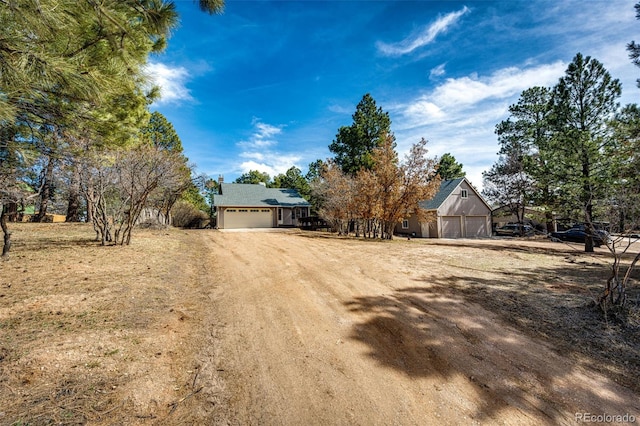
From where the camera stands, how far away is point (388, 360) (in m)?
3.30

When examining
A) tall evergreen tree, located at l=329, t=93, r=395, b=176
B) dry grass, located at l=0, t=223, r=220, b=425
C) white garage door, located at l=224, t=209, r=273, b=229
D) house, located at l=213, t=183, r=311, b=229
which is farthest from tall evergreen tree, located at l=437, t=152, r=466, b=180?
dry grass, located at l=0, t=223, r=220, b=425

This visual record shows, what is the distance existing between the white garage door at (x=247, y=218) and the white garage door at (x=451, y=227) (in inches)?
623

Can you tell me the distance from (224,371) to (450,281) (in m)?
5.73

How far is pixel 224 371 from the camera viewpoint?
3010mm

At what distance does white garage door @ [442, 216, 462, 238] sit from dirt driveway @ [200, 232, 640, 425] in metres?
17.2

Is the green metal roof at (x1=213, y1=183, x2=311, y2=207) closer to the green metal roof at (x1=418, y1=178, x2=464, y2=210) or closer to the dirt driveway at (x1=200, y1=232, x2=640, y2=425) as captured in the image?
the green metal roof at (x1=418, y1=178, x2=464, y2=210)

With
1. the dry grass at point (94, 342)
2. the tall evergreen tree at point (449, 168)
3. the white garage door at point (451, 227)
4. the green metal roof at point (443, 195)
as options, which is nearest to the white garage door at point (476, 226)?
the white garage door at point (451, 227)

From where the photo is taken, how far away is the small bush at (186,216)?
22348 mm

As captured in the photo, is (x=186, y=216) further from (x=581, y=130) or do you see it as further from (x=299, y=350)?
(x=581, y=130)

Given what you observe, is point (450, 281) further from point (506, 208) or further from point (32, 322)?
point (506, 208)

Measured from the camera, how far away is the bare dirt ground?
247cm

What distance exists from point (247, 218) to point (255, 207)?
50.8 inches

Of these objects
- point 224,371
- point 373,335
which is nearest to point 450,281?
point 373,335

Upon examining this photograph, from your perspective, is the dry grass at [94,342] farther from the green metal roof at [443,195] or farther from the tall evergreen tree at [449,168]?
the tall evergreen tree at [449,168]
